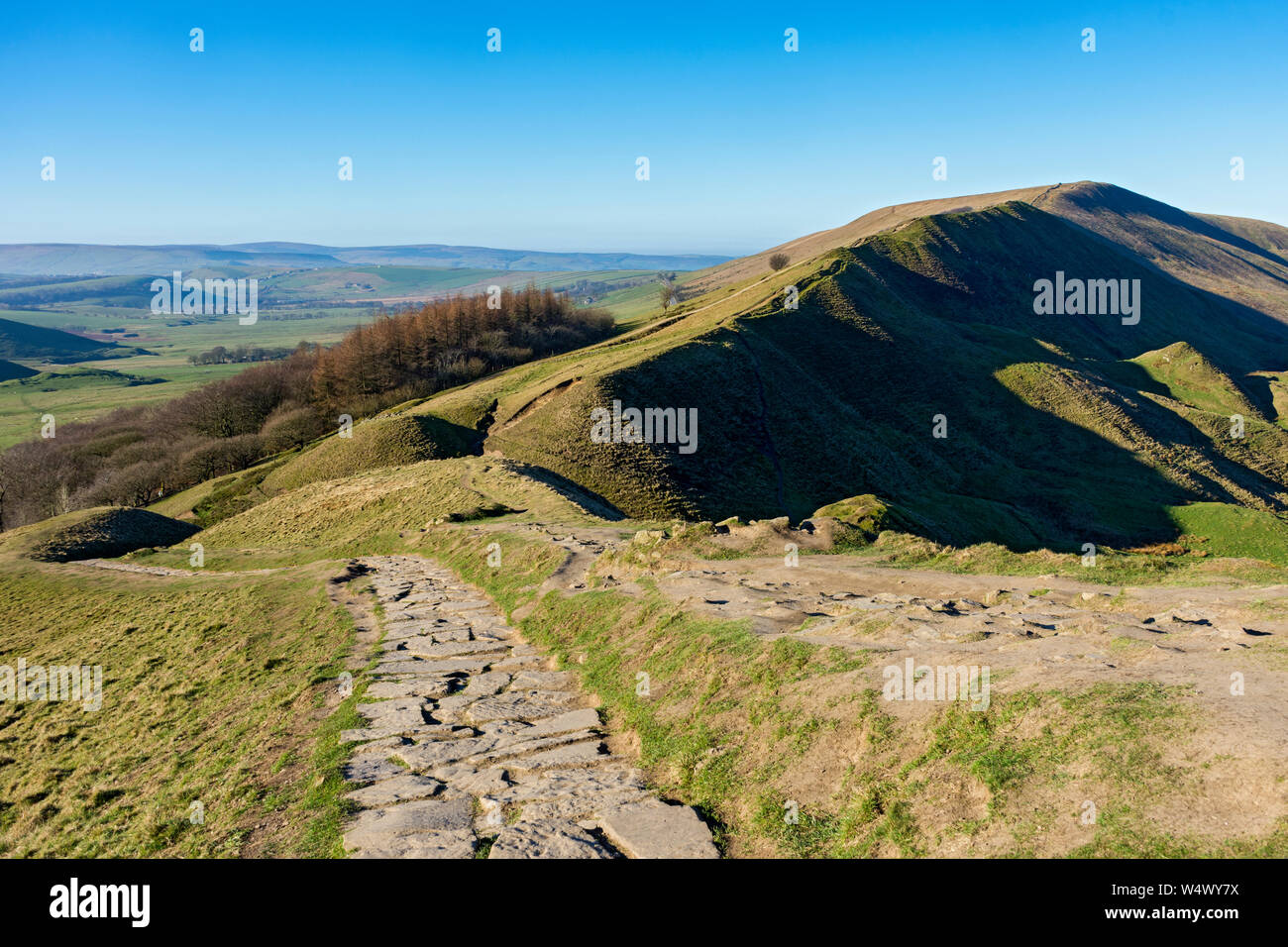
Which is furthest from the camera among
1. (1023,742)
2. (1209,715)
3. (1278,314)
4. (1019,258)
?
(1278,314)

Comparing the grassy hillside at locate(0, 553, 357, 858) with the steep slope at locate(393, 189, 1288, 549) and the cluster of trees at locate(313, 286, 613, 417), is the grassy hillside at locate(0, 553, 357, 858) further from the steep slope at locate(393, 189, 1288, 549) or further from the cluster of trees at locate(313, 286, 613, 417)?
the cluster of trees at locate(313, 286, 613, 417)

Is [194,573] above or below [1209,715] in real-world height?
below

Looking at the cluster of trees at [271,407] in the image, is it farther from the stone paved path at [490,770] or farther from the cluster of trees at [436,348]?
the stone paved path at [490,770]

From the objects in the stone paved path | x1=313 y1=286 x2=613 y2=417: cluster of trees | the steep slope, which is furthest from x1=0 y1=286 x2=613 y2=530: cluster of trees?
the stone paved path

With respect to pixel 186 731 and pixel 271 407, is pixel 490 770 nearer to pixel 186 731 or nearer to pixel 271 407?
pixel 186 731

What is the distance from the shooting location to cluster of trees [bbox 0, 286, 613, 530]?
78562 millimetres

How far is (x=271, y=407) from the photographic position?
10181 cm

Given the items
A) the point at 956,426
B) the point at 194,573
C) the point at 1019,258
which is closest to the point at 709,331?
the point at 956,426

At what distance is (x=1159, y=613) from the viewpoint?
1265 centimetres

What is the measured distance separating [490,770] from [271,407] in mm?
105129

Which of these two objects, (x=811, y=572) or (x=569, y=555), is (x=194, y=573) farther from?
(x=811, y=572)

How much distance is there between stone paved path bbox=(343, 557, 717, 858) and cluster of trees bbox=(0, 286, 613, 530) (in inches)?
3070

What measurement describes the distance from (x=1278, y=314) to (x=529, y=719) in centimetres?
23829

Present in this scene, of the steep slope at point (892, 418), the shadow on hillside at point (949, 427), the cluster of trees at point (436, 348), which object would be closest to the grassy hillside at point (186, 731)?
the steep slope at point (892, 418)
